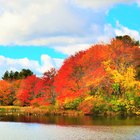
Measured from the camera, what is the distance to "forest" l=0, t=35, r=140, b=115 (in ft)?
218

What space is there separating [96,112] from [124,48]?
38.7 ft

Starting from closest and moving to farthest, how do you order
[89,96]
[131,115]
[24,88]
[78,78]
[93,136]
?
[93,136], [131,115], [89,96], [78,78], [24,88]

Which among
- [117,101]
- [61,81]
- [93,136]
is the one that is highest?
[61,81]

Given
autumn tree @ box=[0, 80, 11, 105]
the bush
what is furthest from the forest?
autumn tree @ box=[0, 80, 11, 105]

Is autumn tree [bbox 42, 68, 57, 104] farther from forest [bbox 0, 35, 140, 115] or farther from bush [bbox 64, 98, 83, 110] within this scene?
bush [bbox 64, 98, 83, 110]

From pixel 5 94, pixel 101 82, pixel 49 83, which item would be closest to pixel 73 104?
pixel 101 82

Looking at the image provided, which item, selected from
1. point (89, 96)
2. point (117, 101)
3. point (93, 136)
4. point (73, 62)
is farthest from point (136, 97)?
point (93, 136)

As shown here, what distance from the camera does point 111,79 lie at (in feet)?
221

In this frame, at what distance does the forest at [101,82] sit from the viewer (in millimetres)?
66562

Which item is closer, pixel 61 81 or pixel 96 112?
pixel 96 112

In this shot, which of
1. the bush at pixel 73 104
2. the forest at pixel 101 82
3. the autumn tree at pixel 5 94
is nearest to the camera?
the forest at pixel 101 82

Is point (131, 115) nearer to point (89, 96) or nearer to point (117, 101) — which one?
point (117, 101)

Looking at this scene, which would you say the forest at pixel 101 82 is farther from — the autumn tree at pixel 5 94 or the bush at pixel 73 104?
the autumn tree at pixel 5 94

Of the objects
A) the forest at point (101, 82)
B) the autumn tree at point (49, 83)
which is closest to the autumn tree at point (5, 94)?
the autumn tree at point (49, 83)
